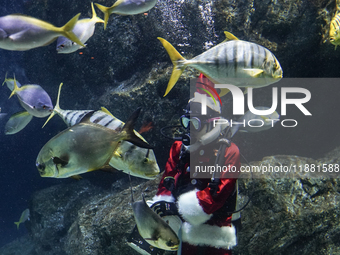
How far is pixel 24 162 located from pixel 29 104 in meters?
10.1

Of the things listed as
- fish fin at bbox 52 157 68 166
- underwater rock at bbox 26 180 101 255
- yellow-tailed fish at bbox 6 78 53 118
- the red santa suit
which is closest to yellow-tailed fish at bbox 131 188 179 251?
the red santa suit

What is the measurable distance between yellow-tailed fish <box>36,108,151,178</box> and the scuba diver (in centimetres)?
99

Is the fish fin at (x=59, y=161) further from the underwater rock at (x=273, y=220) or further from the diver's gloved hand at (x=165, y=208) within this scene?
the underwater rock at (x=273, y=220)

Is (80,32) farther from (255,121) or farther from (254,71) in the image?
(255,121)

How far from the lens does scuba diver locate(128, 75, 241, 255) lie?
7.39 feet

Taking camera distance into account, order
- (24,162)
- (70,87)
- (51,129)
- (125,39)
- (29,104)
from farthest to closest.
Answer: (24,162) < (51,129) < (70,87) < (125,39) < (29,104)

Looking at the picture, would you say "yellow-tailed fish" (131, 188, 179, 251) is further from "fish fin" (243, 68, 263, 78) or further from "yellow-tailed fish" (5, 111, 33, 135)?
"yellow-tailed fish" (5, 111, 33, 135)

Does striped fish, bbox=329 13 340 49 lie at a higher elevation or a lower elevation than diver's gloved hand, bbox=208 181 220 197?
higher

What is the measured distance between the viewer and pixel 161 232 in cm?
181

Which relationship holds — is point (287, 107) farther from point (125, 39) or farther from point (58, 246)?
point (58, 246)

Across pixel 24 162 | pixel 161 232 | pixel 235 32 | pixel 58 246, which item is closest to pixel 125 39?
pixel 235 32

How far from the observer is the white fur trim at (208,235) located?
2.34 m

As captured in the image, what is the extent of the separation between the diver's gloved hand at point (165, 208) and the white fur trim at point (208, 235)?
228 millimetres

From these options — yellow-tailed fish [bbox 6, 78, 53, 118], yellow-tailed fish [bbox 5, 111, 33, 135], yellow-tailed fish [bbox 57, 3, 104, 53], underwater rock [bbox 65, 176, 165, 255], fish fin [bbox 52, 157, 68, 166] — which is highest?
yellow-tailed fish [bbox 57, 3, 104, 53]
